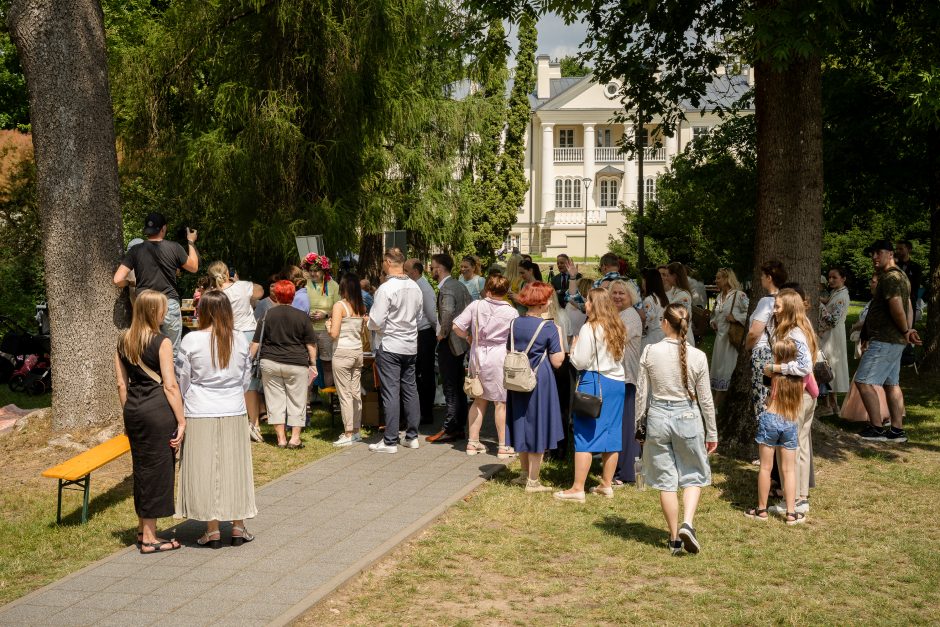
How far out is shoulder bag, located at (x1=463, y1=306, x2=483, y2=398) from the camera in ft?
31.5

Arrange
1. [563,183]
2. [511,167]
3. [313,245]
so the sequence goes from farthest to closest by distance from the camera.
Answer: [563,183] < [511,167] < [313,245]

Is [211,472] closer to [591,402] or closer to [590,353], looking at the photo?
[591,402]

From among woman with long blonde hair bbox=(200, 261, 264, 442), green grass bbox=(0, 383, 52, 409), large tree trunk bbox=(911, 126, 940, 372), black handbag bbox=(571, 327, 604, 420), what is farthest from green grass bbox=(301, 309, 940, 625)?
green grass bbox=(0, 383, 52, 409)

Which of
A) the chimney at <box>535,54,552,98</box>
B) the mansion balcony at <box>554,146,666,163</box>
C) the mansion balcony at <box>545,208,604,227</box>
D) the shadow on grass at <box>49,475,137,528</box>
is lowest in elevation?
the shadow on grass at <box>49,475,137,528</box>

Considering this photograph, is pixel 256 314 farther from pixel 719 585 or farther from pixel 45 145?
pixel 719 585

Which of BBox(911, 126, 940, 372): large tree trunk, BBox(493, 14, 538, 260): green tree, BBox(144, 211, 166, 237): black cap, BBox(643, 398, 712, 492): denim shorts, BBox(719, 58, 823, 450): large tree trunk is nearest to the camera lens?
BBox(643, 398, 712, 492): denim shorts

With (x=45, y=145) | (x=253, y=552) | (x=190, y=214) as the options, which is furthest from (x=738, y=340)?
(x=190, y=214)

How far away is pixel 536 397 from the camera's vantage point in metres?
8.58

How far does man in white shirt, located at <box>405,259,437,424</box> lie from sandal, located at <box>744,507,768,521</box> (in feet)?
13.8

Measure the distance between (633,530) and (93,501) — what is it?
4575 mm

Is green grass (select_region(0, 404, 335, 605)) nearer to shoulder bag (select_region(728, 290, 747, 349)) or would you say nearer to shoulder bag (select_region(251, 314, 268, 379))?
shoulder bag (select_region(251, 314, 268, 379))

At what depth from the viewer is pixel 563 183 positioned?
78.9 m

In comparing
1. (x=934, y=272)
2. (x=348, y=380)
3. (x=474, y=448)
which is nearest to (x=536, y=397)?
(x=474, y=448)

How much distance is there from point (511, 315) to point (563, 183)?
70.5 metres
